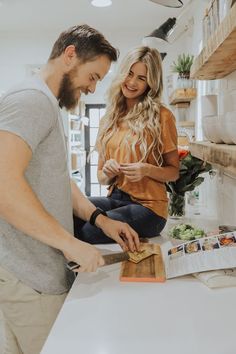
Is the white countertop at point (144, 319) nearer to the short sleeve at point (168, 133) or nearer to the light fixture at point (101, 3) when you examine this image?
the short sleeve at point (168, 133)

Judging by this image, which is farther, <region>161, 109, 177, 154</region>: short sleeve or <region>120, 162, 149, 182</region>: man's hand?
<region>161, 109, 177, 154</region>: short sleeve

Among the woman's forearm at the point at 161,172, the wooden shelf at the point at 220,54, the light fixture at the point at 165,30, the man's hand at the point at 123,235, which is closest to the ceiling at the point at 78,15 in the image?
the light fixture at the point at 165,30

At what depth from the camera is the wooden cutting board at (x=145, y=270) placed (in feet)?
3.67

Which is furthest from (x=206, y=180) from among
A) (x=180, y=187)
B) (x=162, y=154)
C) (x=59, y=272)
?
(x=59, y=272)

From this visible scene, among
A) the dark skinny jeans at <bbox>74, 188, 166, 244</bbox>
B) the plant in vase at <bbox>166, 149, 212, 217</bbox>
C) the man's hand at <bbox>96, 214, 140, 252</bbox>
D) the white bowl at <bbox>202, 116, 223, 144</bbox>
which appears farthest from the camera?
the plant in vase at <bbox>166, 149, 212, 217</bbox>

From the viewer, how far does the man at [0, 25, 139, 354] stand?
0.97m

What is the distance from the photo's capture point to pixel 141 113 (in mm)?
1812

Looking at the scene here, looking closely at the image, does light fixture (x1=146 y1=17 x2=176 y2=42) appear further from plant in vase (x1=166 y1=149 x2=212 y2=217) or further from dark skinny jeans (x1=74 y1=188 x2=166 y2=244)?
dark skinny jeans (x1=74 y1=188 x2=166 y2=244)

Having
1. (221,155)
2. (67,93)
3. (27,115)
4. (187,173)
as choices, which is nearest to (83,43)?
(67,93)

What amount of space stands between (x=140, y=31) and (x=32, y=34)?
3.87 ft

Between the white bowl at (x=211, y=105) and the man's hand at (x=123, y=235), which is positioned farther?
the white bowl at (x=211, y=105)

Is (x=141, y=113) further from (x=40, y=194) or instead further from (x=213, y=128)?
(x=40, y=194)

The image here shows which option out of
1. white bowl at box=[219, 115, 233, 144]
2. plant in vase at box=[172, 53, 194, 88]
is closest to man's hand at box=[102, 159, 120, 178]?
white bowl at box=[219, 115, 233, 144]

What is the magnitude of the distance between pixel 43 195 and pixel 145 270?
0.38 m
